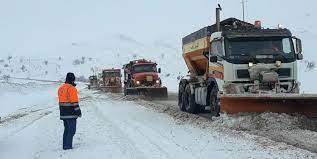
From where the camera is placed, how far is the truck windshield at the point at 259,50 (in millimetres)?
→ 16062

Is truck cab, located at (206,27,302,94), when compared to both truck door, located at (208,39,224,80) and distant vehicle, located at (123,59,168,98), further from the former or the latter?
distant vehicle, located at (123,59,168,98)

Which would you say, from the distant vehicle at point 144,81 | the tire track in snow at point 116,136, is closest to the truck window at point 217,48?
the tire track in snow at point 116,136

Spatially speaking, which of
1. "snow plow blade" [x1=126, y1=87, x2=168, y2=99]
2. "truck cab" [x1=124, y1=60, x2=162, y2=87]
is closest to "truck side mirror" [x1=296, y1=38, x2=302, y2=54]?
"snow plow blade" [x1=126, y1=87, x2=168, y2=99]

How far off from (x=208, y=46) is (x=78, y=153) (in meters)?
7.88

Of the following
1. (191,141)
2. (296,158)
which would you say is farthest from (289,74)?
(296,158)

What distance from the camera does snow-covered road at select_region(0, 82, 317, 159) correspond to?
34.4 feet

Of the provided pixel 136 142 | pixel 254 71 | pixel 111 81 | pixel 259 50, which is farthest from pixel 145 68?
pixel 136 142

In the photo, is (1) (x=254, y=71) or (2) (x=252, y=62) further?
(2) (x=252, y=62)

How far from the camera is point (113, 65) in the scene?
10856 cm

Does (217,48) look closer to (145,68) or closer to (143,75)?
(143,75)

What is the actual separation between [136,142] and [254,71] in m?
4.87

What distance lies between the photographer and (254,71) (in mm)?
15711

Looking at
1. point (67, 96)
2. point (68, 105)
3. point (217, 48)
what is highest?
point (217, 48)

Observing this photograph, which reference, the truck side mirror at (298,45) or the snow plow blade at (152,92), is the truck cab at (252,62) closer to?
the truck side mirror at (298,45)
